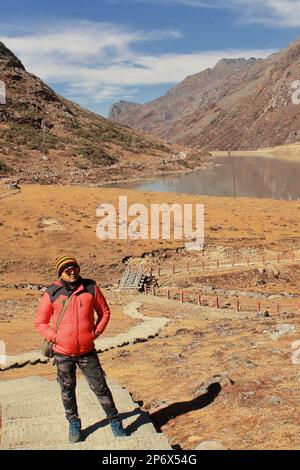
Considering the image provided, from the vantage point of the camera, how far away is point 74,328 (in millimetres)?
6859

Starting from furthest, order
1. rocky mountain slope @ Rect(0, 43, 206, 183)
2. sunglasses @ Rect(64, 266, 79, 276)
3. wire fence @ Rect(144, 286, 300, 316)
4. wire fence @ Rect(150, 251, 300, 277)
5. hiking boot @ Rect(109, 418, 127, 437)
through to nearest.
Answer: rocky mountain slope @ Rect(0, 43, 206, 183), wire fence @ Rect(150, 251, 300, 277), wire fence @ Rect(144, 286, 300, 316), hiking boot @ Rect(109, 418, 127, 437), sunglasses @ Rect(64, 266, 79, 276)

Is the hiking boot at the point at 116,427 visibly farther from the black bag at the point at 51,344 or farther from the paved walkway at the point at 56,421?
the black bag at the point at 51,344

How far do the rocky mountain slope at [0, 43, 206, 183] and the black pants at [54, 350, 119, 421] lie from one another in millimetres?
78371

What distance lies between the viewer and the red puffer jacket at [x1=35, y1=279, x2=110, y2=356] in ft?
22.5

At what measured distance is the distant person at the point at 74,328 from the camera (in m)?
6.84

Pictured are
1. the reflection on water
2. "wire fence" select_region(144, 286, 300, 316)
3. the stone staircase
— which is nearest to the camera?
the stone staircase

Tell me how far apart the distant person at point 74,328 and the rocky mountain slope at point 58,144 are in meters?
78.4

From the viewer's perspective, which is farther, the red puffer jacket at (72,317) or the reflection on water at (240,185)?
the reflection on water at (240,185)

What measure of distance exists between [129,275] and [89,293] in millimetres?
25677

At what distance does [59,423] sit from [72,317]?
211 centimetres

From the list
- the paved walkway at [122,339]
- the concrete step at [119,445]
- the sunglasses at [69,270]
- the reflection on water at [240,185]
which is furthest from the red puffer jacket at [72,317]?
the reflection on water at [240,185]

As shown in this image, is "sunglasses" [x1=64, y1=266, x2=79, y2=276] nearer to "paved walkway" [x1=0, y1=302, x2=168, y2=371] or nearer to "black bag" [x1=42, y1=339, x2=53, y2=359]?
"black bag" [x1=42, y1=339, x2=53, y2=359]

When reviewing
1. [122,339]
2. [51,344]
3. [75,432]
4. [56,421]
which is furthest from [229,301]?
[51,344]

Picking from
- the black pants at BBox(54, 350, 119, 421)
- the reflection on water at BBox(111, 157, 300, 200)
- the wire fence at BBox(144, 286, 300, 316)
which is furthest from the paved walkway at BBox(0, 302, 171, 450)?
the reflection on water at BBox(111, 157, 300, 200)
